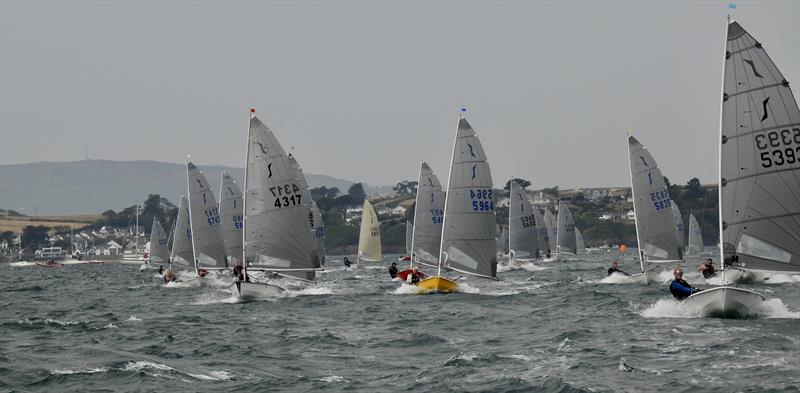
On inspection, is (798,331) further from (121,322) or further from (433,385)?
(121,322)

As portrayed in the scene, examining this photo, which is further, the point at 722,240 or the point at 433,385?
the point at 722,240

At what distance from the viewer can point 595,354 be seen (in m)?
27.9

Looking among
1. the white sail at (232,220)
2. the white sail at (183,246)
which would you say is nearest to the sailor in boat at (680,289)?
the white sail at (232,220)

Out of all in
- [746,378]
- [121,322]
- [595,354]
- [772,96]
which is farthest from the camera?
[121,322]

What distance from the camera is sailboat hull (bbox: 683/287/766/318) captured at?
3312 centimetres

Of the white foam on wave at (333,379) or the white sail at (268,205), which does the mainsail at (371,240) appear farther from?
the white foam on wave at (333,379)

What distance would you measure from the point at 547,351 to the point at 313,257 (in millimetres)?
24160

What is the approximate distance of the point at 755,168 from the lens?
108 ft

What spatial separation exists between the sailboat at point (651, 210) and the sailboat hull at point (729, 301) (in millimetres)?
26513

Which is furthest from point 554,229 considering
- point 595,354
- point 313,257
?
point 595,354

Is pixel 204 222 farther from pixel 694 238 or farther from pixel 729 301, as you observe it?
pixel 694 238

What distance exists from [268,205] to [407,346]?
20743 millimetres

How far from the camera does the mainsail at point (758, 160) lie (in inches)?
1276

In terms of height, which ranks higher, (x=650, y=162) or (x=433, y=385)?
(x=650, y=162)
